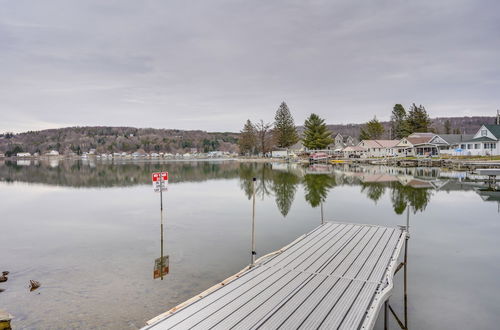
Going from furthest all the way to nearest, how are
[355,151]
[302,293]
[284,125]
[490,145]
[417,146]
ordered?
[284,125], [355,151], [417,146], [490,145], [302,293]

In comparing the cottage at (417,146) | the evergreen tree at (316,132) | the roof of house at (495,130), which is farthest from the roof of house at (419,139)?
the evergreen tree at (316,132)

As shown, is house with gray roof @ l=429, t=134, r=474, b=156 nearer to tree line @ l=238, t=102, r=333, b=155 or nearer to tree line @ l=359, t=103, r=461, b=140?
tree line @ l=359, t=103, r=461, b=140

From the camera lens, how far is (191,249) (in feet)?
37.6

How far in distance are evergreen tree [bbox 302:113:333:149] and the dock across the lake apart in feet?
257

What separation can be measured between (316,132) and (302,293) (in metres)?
82.4

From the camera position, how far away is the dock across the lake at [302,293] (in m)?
4.95

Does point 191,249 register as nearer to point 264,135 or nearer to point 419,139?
point 419,139

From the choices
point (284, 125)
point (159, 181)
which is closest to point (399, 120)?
point (284, 125)

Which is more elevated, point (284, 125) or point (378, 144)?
point (284, 125)

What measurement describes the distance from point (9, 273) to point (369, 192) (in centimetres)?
2334

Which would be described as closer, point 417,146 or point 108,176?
point 108,176

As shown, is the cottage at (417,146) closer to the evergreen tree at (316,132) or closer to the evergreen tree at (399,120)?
the evergreen tree at (399,120)

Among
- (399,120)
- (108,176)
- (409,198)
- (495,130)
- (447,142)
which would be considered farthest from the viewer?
(399,120)

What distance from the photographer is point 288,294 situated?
5.95 m
